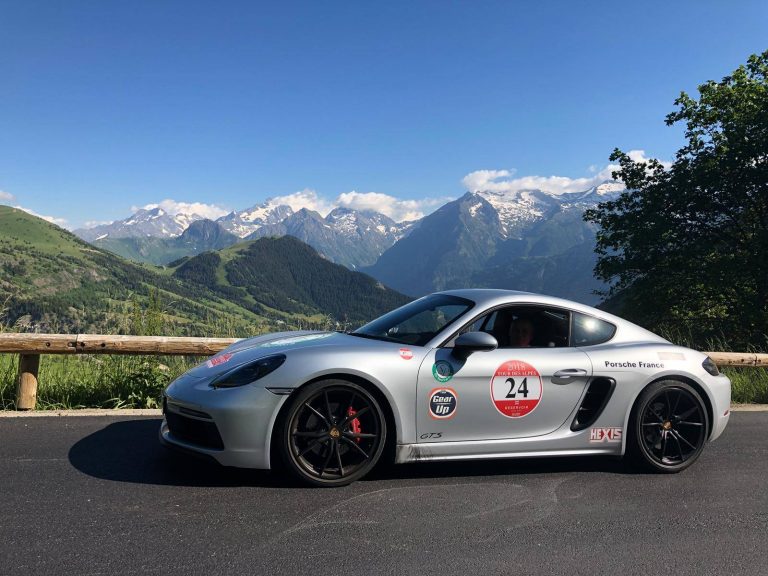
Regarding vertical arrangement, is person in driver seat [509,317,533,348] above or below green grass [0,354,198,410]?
above

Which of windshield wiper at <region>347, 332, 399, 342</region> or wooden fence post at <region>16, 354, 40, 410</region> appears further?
wooden fence post at <region>16, 354, 40, 410</region>

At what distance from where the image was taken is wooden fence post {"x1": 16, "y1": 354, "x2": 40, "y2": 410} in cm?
580

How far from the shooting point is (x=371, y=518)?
3.47 meters

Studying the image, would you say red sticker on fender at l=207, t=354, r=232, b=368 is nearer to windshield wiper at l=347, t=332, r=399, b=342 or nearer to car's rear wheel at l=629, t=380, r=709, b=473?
windshield wiper at l=347, t=332, r=399, b=342

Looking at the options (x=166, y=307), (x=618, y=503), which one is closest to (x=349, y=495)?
(x=618, y=503)

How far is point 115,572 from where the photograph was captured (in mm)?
2664

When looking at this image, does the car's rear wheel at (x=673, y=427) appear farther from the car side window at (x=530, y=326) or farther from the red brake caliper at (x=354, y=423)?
the red brake caliper at (x=354, y=423)

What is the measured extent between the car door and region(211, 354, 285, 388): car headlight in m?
1.00

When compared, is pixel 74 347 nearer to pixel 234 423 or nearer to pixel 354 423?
pixel 234 423

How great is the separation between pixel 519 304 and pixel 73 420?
420 centimetres

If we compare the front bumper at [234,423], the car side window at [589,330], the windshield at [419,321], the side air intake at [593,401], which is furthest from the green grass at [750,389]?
the front bumper at [234,423]

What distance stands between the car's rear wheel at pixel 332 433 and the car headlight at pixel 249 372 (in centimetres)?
28

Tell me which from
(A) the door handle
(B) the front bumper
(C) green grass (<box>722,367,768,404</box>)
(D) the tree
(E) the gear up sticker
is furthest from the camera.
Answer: (D) the tree

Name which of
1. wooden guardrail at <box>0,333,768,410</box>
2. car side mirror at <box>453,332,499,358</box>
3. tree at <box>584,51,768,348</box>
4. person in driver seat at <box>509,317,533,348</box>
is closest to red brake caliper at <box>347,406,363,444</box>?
car side mirror at <box>453,332,499,358</box>
